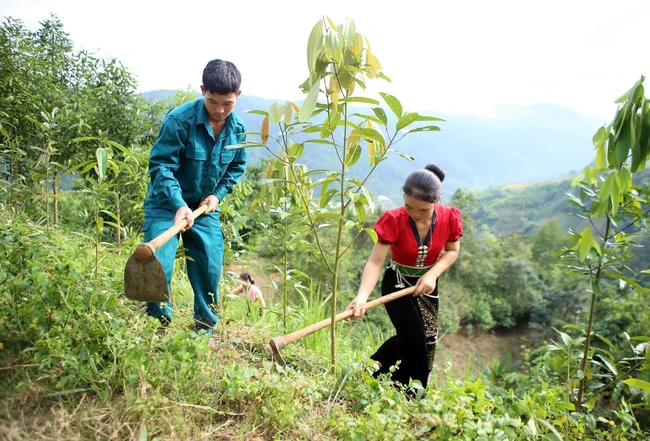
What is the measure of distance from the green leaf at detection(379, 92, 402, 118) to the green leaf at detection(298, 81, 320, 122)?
296 millimetres

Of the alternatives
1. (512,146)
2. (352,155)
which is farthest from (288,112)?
(512,146)

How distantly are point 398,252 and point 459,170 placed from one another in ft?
233

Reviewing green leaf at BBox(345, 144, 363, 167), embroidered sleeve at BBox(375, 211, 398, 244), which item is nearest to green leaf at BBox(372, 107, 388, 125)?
green leaf at BBox(345, 144, 363, 167)

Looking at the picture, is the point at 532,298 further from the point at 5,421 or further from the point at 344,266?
the point at 5,421

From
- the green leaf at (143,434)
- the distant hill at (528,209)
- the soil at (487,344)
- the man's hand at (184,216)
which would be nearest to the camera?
the green leaf at (143,434)

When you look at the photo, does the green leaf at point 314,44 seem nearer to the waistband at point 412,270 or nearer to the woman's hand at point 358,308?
the woman's hand at point 358,308

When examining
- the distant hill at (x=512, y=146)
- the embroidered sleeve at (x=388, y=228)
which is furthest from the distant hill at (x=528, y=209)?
the embroidered sleeve at (x=388, y=228)

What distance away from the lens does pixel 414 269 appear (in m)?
2.44

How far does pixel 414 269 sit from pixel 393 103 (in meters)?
1.03

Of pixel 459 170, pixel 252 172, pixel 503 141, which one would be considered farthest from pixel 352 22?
pixel 503 141

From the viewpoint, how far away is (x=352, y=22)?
67.1 inches

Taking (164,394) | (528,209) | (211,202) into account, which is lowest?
(528,209)

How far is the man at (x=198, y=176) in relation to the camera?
2099mm

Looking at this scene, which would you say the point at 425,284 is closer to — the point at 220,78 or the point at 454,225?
the point at 454,225
